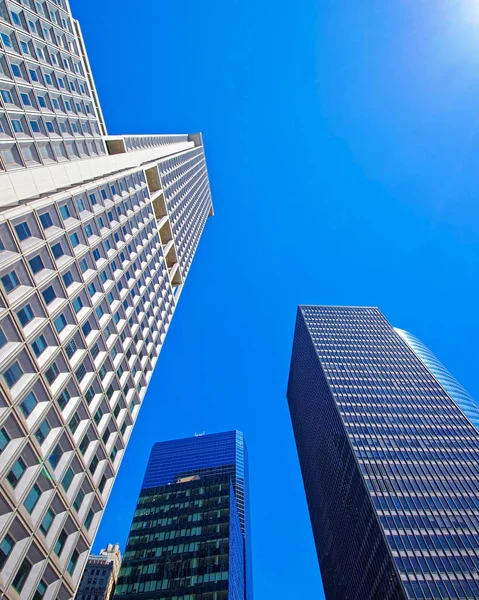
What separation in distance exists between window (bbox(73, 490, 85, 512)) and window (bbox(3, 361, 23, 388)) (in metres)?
10.2

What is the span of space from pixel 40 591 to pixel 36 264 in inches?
729

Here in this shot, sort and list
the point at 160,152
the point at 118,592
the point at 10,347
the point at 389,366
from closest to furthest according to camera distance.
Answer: the point at 10,347 → the point at 160,152 → the point at 118,592 → the point at 389,366

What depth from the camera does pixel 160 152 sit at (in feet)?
202

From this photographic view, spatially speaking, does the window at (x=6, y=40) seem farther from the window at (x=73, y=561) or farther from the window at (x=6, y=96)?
the window at (x=73, y=561)

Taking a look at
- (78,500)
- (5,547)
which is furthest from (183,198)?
(5,547)

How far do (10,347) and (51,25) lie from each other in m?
32.3

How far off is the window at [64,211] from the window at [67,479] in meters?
18.1

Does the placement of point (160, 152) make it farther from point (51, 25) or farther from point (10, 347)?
point (10, 347)

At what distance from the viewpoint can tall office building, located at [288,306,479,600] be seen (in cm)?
6988

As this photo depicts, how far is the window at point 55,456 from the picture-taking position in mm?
21725

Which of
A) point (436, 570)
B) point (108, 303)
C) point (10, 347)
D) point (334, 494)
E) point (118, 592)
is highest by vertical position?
point (10, 347)

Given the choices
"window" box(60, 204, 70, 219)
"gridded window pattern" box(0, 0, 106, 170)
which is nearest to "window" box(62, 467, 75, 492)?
"window" box(60, 204, 70, 219)

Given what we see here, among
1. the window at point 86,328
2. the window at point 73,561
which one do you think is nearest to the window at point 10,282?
the window at point 86,328

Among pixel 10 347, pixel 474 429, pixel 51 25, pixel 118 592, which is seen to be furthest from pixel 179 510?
pixel 51 25
